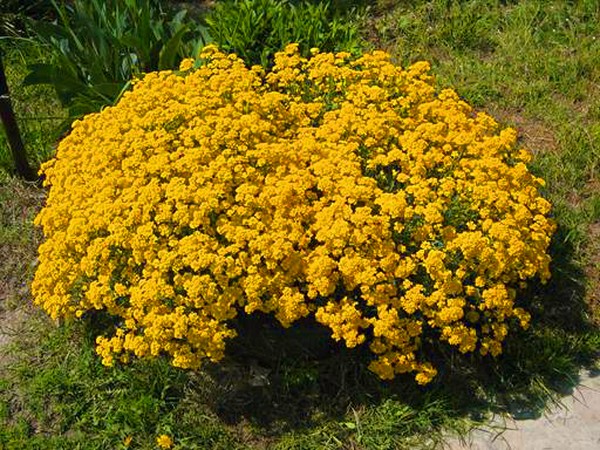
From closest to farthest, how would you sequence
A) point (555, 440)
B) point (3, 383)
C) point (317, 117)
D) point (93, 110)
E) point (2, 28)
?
point (555, 440) < point (3, 383) < point (317, 117) < point (93, 110) < point (2, 28)

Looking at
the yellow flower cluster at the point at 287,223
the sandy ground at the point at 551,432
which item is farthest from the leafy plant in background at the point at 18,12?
the sandy ground at the point at 551,432

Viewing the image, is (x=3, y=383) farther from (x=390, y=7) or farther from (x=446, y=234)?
(x=390, y=7)

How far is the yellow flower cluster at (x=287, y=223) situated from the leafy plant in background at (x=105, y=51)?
0.94 m

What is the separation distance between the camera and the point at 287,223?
314 centimetres

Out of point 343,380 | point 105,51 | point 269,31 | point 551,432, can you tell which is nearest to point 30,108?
point 105,51

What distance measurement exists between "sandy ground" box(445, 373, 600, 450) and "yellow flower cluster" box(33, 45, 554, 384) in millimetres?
363

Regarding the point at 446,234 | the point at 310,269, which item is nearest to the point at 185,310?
the point at 310,269

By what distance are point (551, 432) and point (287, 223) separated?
1.48 meters

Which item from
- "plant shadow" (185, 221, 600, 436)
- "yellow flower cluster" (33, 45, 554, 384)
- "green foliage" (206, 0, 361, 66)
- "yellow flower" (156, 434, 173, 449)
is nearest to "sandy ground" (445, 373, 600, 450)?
"plant shadow" (185, 221, 600, 436)

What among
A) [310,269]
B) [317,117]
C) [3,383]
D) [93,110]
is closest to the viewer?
[310,269]

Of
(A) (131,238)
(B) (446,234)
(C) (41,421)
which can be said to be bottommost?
(C) (41,421)

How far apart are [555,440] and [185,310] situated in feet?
5.51

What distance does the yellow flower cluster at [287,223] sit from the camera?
10.00 ft

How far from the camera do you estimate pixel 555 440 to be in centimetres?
333
